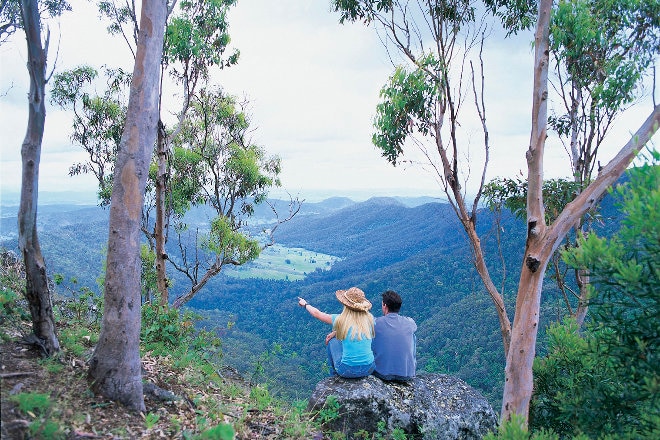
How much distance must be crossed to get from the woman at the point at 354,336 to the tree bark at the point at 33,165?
2313 mm

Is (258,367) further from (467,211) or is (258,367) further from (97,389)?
(467,211)

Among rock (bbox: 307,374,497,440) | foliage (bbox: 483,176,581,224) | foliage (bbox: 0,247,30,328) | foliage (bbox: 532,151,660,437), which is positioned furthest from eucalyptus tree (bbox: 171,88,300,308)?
foliage (bbox: 532,151,660,437)

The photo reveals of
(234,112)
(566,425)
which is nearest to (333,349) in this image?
(566,425)

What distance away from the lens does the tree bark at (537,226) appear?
15.3 feet

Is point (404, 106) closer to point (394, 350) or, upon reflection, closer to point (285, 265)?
point (394, 350)

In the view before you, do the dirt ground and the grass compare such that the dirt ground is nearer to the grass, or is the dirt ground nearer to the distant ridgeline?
the grass

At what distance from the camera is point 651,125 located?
4648 millimetres

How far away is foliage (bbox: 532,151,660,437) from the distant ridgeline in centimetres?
315

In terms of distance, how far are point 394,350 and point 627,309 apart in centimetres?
244

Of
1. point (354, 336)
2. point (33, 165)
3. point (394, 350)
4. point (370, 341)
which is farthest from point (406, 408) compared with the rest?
point (33, 165)

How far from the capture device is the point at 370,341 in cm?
477

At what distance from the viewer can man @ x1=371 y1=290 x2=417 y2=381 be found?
4.79 m

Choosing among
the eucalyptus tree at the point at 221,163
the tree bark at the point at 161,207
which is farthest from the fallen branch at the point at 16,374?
the eucalyptus tree at the point at 221,163

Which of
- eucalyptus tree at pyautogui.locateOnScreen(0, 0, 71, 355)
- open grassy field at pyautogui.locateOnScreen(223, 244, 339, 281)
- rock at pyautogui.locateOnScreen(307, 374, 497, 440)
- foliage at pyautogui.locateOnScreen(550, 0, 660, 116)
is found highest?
foliage at pyautogui.locateOnScreen(550, 0, 660, 116)
